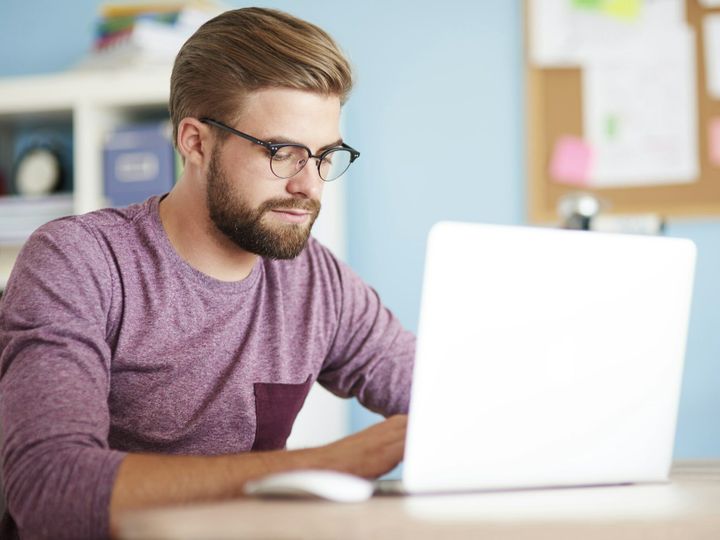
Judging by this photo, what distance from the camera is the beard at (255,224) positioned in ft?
4.34

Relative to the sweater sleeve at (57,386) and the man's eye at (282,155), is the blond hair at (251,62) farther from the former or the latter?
the sweater sleeve at (57,386)

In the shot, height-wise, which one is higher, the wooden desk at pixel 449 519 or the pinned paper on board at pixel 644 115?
the pinned paper on board at pixel 644 115

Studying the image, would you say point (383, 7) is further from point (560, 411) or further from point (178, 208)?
point (560, 411)

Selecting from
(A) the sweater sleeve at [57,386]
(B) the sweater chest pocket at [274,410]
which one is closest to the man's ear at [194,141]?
(A) the sweater sleeve at [57,386]

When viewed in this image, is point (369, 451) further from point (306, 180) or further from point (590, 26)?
point (590, 26)

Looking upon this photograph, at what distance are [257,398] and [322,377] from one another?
20 cm

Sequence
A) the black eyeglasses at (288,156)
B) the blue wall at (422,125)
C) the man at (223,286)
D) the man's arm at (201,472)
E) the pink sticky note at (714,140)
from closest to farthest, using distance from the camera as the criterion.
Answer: the man's arm at (201,472) < the man at (223,286) < the black eyeglasses at (288,156) < the pink sticky note at (714,140) < the blue wall at (422,125)

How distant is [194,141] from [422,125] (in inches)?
49.6

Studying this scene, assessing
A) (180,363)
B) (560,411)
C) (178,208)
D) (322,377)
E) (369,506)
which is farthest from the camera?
(322,377)

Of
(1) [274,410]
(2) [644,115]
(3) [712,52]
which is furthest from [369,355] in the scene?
(3) [712,52]

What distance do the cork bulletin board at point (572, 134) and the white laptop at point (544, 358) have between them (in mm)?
1519

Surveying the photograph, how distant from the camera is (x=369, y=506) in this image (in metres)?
0.74

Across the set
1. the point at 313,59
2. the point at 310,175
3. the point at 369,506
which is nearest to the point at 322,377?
the point at 310,175

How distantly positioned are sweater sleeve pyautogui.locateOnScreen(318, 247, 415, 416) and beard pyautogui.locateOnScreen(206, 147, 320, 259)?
0.15 metres
